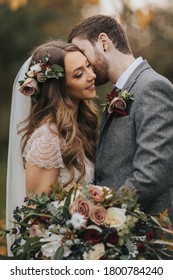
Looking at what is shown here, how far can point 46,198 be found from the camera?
12.5ft

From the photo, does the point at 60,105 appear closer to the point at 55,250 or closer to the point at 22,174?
the point at 22,174

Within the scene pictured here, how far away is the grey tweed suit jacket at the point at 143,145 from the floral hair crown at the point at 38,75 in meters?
0.48

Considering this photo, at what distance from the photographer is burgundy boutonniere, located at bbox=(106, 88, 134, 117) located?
4.43 m

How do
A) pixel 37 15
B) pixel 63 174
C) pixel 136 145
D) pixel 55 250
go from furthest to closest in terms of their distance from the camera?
pixel 37 15, pixel 63 174, pixel 136 145, pixel 55 250

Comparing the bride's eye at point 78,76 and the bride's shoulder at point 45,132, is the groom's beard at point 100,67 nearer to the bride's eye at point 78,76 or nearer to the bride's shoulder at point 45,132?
the bride's eye at point 78,76

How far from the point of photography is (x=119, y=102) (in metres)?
4.42

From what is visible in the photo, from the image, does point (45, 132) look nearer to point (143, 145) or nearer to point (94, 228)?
point (143, 145)

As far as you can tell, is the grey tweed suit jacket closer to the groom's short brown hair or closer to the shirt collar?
the shirt collar

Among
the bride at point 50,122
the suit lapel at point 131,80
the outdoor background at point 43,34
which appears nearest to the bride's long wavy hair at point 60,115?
the bride at point 50,122

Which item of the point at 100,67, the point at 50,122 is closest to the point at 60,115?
the point at 50,122

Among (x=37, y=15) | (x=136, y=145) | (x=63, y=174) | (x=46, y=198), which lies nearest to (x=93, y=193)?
(x=46, y=198)

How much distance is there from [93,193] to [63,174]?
3.31 ft

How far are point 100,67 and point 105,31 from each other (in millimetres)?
266
